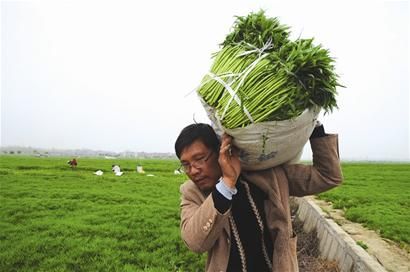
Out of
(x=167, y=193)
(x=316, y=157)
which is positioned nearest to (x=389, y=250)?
(x=316, y=157)

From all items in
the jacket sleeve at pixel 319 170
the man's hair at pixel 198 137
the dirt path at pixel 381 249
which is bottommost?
the dirt path at pixel 381 249

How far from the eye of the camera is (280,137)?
1.71 metres

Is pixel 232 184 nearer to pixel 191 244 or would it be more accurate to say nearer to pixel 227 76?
pixel 191 244

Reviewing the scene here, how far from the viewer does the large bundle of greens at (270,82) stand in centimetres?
163

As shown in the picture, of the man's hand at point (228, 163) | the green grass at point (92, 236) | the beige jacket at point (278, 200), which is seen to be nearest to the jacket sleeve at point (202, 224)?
the beige jacket at point (278, 200)

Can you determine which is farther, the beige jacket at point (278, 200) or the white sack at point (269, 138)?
the beige jacket at point (278, 200)

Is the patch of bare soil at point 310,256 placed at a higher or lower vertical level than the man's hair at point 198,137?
lower

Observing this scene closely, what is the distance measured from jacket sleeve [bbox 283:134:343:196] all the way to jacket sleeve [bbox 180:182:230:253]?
0.54 meters

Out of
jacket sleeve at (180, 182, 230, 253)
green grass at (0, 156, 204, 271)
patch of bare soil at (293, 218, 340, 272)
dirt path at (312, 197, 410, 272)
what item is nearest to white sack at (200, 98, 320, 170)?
jacket sleeve at (180, 182, 230, 253)

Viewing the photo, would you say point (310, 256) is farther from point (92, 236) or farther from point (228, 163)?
point (228, 163)

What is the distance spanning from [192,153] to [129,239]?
7047 millimetres

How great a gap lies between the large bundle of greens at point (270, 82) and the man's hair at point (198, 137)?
191mm

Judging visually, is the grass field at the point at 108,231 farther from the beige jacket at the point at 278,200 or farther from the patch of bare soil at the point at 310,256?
the beige jacket at the point at 278,200

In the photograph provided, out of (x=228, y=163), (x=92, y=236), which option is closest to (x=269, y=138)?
(x=228, y=163)
